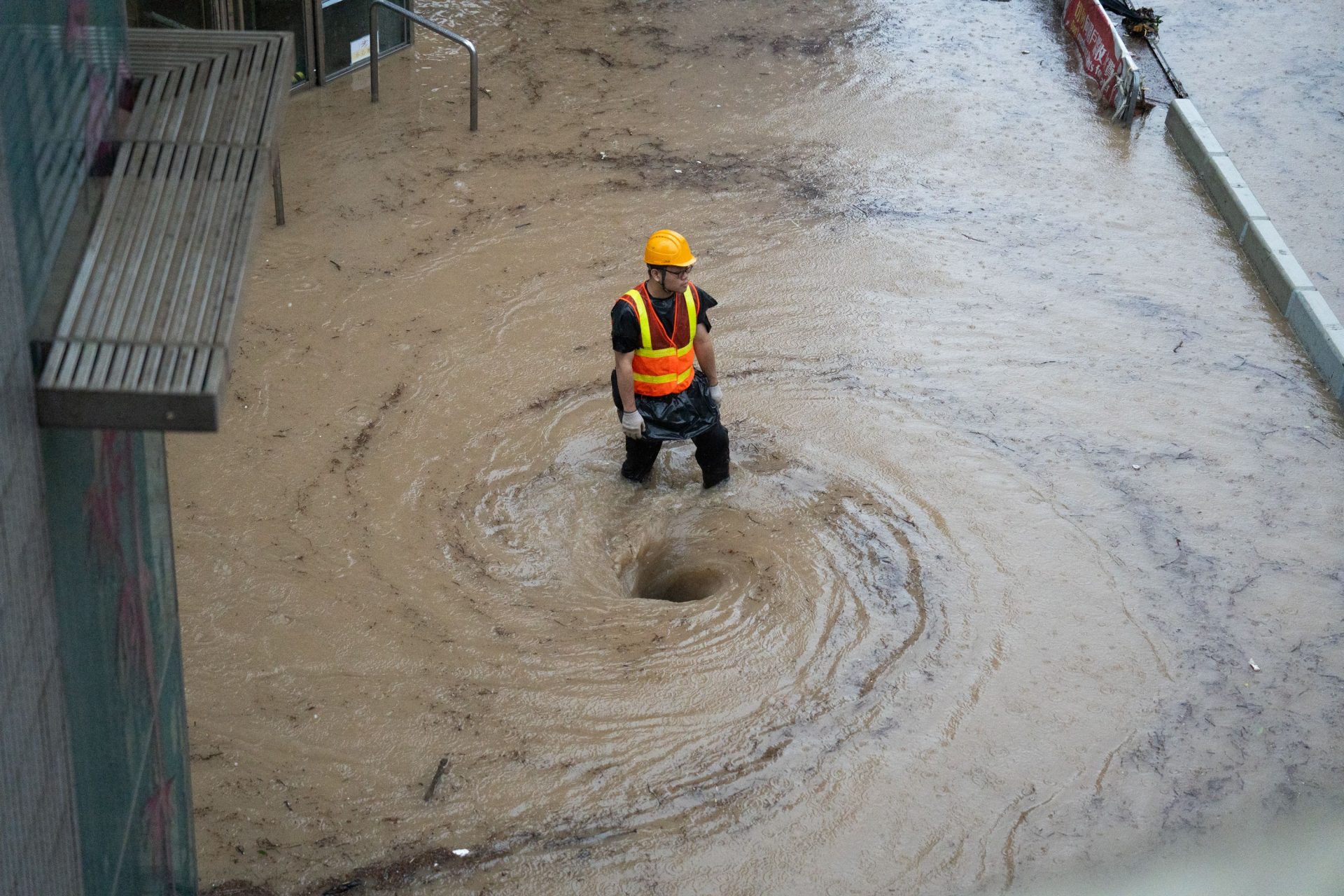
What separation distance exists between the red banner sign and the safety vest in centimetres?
783

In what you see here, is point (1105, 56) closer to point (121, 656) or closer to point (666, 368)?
point (666, 368)

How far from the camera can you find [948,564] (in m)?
7.41

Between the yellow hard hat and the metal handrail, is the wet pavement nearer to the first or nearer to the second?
the yellow hard hat

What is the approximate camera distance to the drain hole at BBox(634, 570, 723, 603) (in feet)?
24.5

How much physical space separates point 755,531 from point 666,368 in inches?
44.5

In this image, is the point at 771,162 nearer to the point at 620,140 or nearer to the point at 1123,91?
the point at 620,140

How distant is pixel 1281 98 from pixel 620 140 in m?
7.80

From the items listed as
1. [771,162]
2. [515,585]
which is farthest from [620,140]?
[515,585]

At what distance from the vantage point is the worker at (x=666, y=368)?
7059mm

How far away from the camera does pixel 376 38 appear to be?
39.5 feet

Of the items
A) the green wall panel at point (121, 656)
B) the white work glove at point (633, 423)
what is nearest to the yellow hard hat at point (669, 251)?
the white work glove at point (633, 423)

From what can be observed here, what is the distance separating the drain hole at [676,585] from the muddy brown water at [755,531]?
23 mm

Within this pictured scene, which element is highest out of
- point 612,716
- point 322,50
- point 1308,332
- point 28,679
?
point 28,679

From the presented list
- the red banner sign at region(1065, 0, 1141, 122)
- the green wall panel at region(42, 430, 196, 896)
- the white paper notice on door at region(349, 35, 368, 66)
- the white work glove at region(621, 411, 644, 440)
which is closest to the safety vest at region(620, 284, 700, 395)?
the white work glove at region(621, 411, 644, 440)
